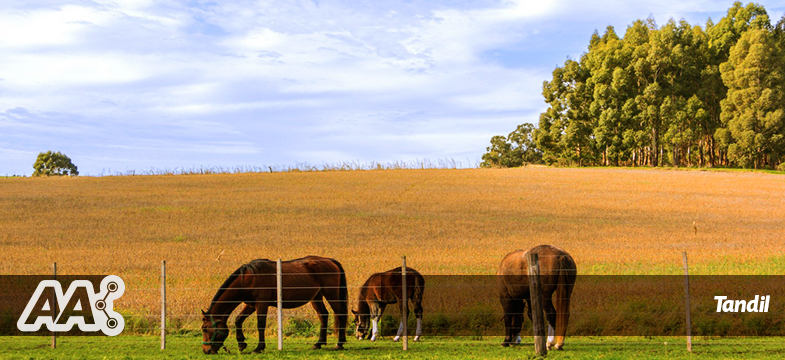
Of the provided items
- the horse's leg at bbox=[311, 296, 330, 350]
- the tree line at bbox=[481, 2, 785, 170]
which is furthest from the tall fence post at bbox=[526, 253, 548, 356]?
the tree line at bbox=[481, 2, 785, 170]

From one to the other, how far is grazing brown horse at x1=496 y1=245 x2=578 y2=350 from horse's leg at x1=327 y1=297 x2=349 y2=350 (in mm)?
2613

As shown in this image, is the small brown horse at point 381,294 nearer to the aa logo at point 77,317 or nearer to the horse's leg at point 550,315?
the horse's leg at point 550,315

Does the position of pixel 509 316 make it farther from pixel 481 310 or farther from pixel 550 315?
pixel 481 310

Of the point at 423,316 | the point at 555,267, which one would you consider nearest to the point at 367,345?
the point at 423,316

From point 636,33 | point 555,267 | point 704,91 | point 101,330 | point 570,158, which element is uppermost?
point 636,33

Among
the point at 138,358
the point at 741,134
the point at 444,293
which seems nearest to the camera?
the point at 138,358

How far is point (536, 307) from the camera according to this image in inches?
384

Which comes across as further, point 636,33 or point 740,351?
point 636,33

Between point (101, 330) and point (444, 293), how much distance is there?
748 cm

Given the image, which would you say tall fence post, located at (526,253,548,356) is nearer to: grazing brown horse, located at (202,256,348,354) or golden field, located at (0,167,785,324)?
grazing brown horse, located at (202,256,348,354)

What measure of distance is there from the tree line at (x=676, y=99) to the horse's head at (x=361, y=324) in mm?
64903

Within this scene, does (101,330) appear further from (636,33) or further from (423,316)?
(636,33)

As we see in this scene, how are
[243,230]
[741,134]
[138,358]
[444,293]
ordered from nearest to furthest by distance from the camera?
[138,358] → [444,293] → [243,230] → [741,134]

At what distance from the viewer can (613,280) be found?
17.7 metres
